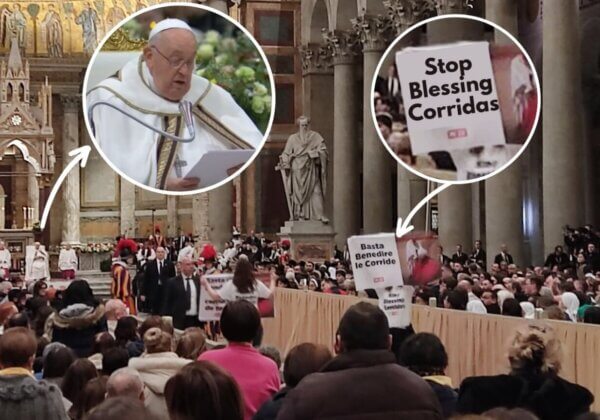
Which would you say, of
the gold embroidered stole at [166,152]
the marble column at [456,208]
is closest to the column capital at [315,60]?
the marble column at [456,208]

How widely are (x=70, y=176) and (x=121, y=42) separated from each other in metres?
32.4

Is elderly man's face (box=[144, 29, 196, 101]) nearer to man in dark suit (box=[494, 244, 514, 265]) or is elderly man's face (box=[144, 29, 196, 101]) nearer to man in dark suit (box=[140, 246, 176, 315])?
man in dark suit (box=[140, 246, 176, 315])

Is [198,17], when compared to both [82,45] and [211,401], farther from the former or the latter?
[82,45]

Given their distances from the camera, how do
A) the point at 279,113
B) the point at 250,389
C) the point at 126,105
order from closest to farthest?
the point at 250,389 → the point at 126,105 → the point at 279,113

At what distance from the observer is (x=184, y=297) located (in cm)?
1481

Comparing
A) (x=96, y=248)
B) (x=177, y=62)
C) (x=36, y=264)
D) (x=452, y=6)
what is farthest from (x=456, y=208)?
(x=96, y=248)

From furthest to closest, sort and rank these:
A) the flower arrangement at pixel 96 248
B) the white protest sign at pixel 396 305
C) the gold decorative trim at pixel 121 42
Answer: the flower arrangement at pixel 96 248 < the white protest sign at pixel 396 305 < the gold decorative trim at pixel 121 42

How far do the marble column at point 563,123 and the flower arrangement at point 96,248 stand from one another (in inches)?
847

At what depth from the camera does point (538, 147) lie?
102 ft

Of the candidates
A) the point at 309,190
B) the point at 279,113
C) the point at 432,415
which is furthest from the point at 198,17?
the point at 279,113

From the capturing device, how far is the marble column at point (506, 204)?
22734 millimetres

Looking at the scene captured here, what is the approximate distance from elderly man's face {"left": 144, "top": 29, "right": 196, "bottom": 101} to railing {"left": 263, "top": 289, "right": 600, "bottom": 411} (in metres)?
3.26

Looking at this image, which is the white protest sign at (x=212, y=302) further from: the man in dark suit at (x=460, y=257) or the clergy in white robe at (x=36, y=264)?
the clergy in white robe at (x=36, y=264)

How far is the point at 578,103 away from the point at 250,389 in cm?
1583
